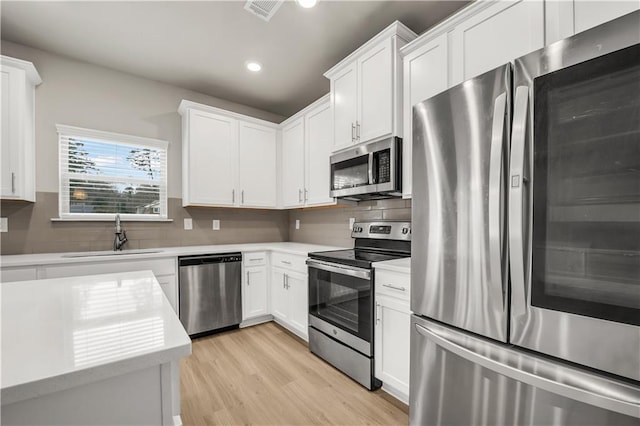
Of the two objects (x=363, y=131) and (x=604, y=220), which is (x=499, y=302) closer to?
(x=604, y=220)

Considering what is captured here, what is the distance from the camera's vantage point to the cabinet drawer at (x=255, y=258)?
3.15 m

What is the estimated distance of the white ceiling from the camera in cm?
213

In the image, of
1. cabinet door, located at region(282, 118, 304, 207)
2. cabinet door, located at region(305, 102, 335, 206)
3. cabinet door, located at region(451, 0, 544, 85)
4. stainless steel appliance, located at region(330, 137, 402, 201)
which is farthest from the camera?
cabinet door, located at region(282, 118, 304, 207)

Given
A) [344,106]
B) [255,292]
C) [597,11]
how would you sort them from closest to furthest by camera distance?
[597,11] < [344,106] < [255,292]

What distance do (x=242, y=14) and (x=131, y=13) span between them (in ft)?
2.76

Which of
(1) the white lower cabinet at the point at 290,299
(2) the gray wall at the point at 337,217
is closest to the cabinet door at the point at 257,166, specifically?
→ (2) the gray wall at the point at 337,217

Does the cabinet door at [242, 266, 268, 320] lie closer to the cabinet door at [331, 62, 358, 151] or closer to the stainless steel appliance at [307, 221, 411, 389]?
the stainless steel appliance at [307, 221, 411, 389]

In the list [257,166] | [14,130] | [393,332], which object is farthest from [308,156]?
[14,130]

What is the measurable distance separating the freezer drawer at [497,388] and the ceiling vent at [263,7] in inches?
89.1

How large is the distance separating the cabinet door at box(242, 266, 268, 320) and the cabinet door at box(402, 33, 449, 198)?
6.21 ft

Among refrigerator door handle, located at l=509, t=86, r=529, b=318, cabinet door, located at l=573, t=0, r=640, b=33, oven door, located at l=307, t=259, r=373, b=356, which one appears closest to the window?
oven door, located at l=307, t=259, r=373, b=356

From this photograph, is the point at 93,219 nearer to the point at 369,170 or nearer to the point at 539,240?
the point at 369,170

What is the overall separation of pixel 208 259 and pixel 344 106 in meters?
1.98

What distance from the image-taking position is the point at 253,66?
9.48 ft
